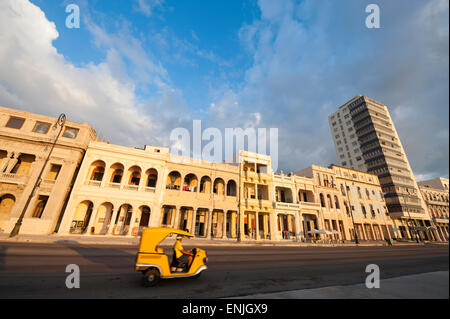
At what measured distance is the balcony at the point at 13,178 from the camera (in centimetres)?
1855

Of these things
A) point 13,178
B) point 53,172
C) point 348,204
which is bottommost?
point 13,178

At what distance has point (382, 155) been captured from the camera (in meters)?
49.5

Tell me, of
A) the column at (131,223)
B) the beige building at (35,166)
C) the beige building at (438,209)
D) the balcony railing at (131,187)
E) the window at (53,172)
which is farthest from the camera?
the beige building at (438,209)

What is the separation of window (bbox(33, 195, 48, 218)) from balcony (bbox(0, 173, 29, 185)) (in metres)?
2.35

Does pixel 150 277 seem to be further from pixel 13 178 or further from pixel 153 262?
pixel 13 178

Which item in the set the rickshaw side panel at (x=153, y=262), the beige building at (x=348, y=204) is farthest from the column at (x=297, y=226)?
the rickshaw side panel at (x=153, y=262)

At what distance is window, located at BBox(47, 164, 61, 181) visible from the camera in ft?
67.7

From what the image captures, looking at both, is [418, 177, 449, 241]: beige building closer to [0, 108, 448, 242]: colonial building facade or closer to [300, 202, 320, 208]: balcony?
[0, 108, 448, 242]: colonial building facade

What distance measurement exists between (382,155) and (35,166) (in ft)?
238

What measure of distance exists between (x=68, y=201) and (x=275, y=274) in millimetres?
23621

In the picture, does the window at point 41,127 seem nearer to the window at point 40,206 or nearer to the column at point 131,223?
the window at point 40,206

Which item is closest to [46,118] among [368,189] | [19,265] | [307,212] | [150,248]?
[19,265]

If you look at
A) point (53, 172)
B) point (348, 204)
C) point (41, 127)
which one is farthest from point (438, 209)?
point (41, 127)
